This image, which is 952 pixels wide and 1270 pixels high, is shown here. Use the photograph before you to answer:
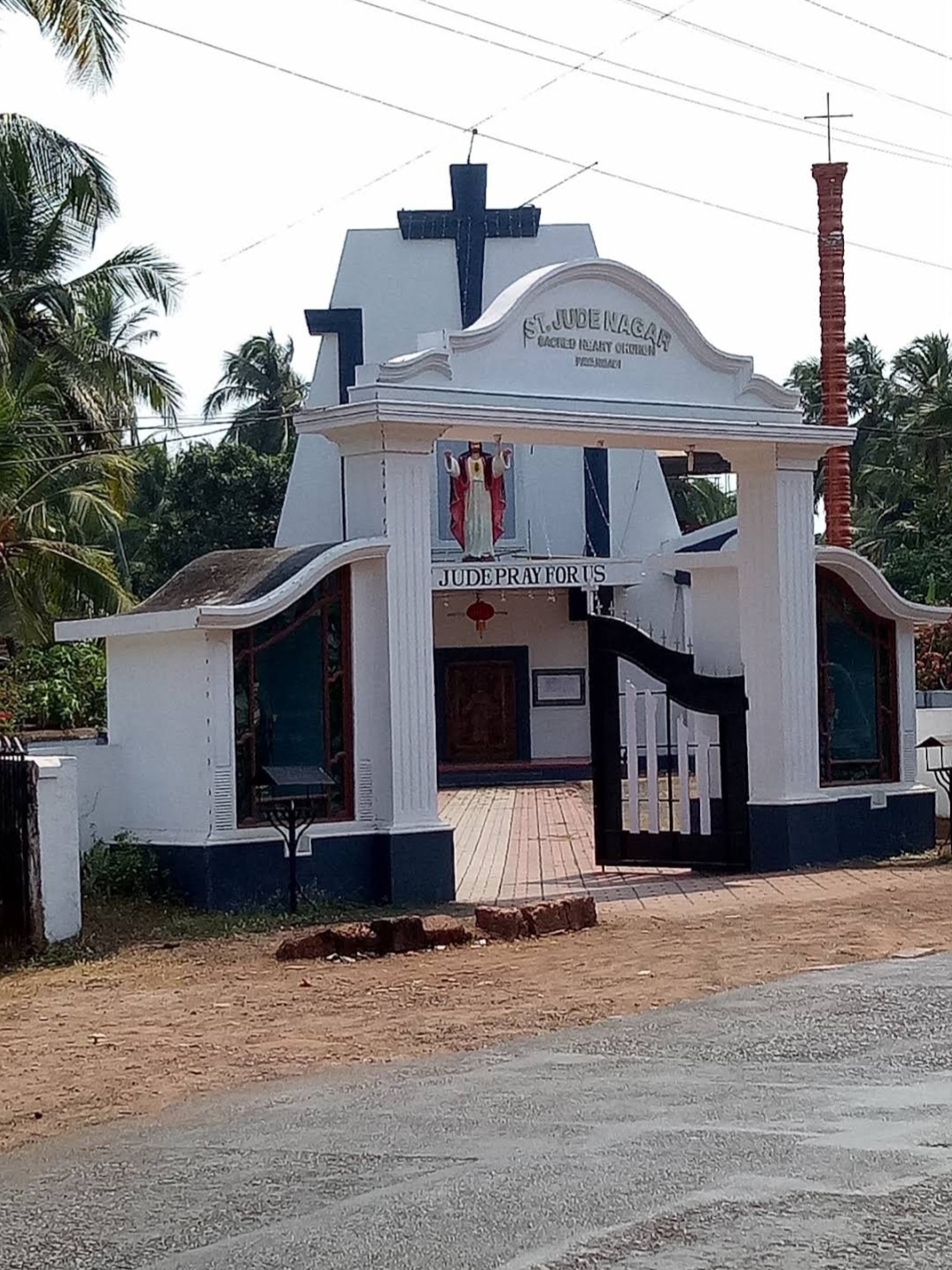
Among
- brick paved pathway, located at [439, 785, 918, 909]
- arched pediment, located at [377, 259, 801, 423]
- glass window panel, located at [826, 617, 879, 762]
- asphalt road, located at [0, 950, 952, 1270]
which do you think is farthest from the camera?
glass window panel, located at [826, 617, 879, 762]

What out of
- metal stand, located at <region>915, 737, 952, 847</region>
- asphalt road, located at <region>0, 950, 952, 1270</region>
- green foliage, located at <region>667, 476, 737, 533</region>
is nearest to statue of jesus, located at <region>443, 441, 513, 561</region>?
metal stand, located at <region>915, 737, 952, 847</region>

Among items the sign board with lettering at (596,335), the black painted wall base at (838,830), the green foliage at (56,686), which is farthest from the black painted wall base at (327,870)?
the green foliage at (56,686)

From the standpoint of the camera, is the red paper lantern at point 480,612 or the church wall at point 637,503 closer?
the red paper lantern at point 480,612

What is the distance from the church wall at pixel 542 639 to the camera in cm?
3691

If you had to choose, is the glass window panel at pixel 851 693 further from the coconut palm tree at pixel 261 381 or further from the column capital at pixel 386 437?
the coconut palm tree at pixel 261 381

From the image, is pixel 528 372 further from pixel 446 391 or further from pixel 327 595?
pixel 327 595

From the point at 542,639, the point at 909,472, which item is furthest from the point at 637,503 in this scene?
the point at 909,472

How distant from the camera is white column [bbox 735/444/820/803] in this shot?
1878 centimetres

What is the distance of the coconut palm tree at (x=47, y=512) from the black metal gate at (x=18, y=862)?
6.67m

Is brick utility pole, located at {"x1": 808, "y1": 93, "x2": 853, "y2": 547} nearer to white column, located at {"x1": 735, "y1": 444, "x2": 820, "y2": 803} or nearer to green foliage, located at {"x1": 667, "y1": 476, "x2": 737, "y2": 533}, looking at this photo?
white column, located at {"x1": 735, "y1": 444, "x2": 820, "y2": 803}

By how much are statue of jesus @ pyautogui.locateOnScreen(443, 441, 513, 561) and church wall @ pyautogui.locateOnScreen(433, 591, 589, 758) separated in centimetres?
178

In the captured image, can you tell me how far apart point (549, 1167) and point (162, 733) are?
942 cm

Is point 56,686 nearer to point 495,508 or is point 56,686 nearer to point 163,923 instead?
point 495,508

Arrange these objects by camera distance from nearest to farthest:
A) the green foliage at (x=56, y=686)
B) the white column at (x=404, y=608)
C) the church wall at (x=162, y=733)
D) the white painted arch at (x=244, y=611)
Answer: the white painted arch at (x=244, y=611) < the church wall at (x=162, y=733) < the white column at (x=404, y=608) < the green foliage at (x=56, y=686)
